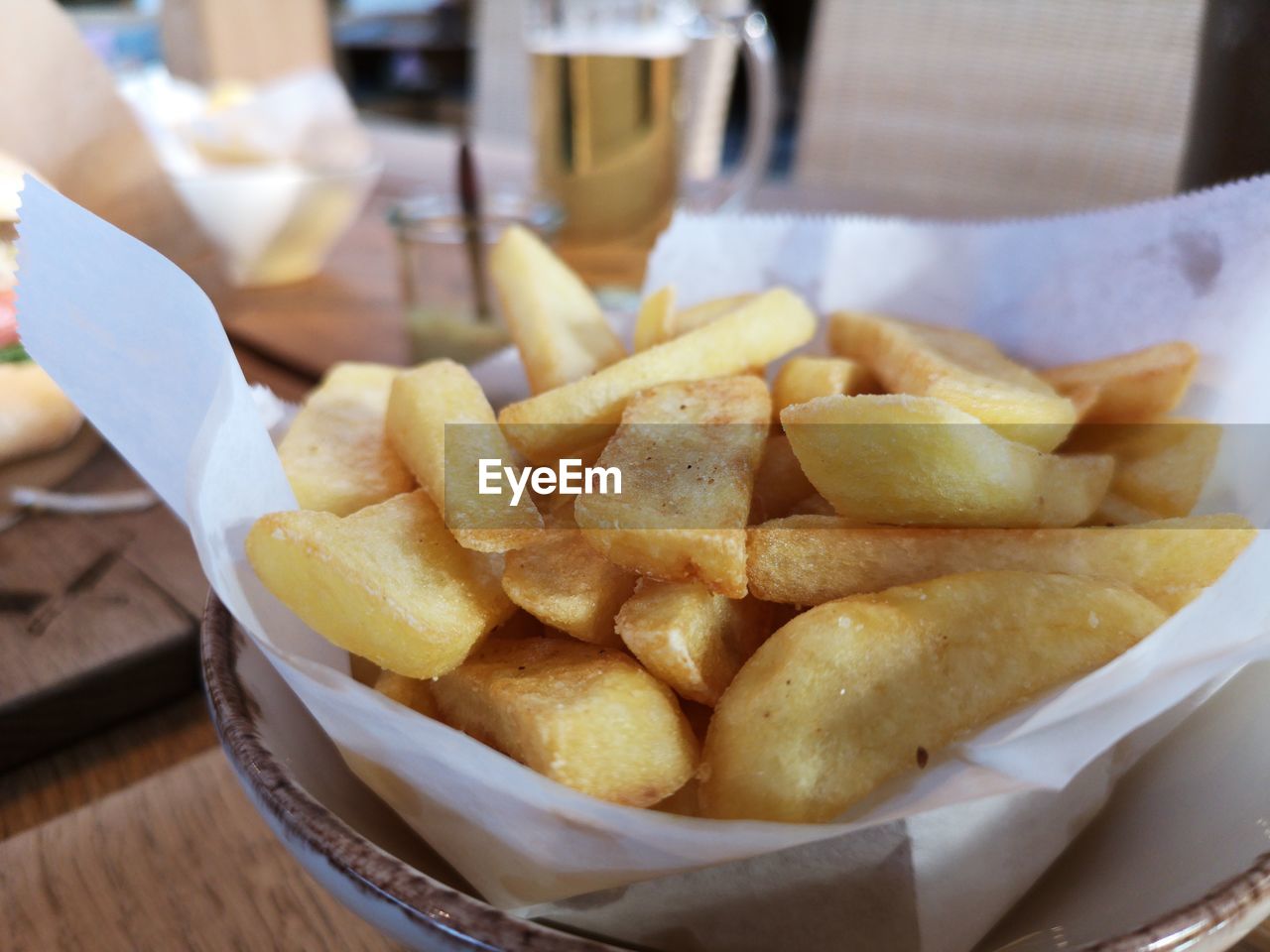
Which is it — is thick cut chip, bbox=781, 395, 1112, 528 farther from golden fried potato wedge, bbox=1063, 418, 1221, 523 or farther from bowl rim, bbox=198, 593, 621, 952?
bowl rim, bbox=198, 593, 621, 952

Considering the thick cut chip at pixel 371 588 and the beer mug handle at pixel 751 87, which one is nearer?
the thick cut chip at pixel 371 588

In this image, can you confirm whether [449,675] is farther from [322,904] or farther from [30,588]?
[30,588]

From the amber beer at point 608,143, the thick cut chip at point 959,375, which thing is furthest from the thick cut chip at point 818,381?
the amber beer at point 608,143

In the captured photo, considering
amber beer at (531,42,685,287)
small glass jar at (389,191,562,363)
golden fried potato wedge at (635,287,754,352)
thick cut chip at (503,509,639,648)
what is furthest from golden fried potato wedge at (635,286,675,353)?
amber beer at (531,42,685,287)

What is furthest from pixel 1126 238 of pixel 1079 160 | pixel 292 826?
pixel 1079 160

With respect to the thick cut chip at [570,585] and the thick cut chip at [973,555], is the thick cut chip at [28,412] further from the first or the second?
the thick cut chip at [973,555]

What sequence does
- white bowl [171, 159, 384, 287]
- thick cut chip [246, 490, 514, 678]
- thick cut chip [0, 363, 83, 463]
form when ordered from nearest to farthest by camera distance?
thick cut chip [246, 490, 514, 678], thick cut chip [0, 363, 83, 463], white bowl [171, 159, 384, 287]
